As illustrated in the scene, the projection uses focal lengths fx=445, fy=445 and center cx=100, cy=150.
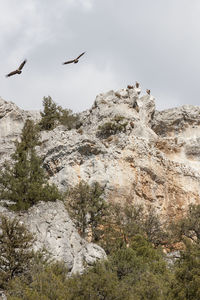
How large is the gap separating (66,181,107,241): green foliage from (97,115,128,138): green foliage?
42.7 ft

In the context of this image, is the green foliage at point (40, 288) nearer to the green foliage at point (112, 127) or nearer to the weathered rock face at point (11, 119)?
the green foliage at point (112, 127)

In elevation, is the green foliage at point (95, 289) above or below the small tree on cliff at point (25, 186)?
below

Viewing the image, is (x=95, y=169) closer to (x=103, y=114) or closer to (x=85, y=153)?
(x=85, y=153)

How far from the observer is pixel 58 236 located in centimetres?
3188

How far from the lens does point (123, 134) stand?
53.3 m

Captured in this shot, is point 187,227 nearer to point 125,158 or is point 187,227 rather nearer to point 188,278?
point 125,158

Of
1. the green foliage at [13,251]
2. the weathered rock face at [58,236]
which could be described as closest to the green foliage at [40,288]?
the green foliage at [13,251]

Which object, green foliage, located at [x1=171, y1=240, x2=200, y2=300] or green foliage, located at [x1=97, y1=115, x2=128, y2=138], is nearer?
green foliage, located at [x1=171, y1=240, x2=200, y2=300]

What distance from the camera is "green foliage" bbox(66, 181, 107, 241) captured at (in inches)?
1554

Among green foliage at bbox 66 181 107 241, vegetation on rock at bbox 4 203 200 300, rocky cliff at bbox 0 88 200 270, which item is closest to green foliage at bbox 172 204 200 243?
rocky cliff at bbox 0 88 200 270

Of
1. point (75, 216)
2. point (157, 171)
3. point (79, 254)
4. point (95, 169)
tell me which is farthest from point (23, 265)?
point (157, 171)

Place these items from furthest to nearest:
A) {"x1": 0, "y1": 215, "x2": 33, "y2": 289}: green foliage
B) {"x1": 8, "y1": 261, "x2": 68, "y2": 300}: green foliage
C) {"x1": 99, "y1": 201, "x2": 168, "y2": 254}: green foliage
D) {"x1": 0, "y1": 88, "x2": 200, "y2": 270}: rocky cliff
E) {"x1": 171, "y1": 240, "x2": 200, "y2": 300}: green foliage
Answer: {"x1": 0, "y1": 88, "x2": 200, "y2": 270}: rocky cliff
{"x1": 99, "y1": 201, "x2": 168, "y2": 254}: green foliage
{"x1": 0, "y1": 215, "x2": 33, "y2": 289}: green foliage
{"x1": 171, "y1": 240, "x2": 200, "y2": 300}: green foliage
{"x1": 8, "y1": 261, "x2": 68, "y2": 300}: green foliage

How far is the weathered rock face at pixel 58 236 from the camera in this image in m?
30.2

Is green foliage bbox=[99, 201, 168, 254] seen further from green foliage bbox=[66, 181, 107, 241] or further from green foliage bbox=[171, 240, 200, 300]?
green foliage bbox=[171, 240, 200, 300]
